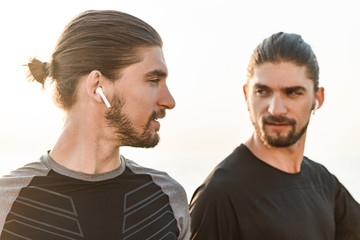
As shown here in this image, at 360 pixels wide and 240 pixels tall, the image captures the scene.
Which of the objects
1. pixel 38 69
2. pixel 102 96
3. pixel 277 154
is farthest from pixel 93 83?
pixel 277 154

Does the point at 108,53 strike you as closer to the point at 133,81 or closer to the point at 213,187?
the point at 133,81

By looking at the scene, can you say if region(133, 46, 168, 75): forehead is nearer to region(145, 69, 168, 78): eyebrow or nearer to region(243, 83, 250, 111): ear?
region(145, 69, 168, 78): eyebrow

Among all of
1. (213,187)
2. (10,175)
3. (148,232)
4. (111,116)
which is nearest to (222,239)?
(213,187)

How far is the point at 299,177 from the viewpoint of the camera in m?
3.91

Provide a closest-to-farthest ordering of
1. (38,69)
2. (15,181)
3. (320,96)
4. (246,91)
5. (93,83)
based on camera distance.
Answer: (15,181), (93,83), (38,69), (246,91), (320,96)

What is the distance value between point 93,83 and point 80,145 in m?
Answer: 0.35

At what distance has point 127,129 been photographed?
306cm

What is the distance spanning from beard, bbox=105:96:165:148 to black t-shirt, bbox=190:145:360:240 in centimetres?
67

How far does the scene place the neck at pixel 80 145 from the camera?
3.02m

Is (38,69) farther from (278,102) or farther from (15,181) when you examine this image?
(278,102)

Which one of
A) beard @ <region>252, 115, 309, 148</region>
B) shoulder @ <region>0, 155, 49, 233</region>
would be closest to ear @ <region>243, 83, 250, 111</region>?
beard @ <region>252, 115, 309, 148</region>

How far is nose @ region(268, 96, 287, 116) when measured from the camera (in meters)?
3.67

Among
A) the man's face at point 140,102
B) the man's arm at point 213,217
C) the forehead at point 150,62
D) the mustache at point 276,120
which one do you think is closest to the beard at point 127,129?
the man's face at point 140,102

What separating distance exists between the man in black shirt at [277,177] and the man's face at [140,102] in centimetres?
72
